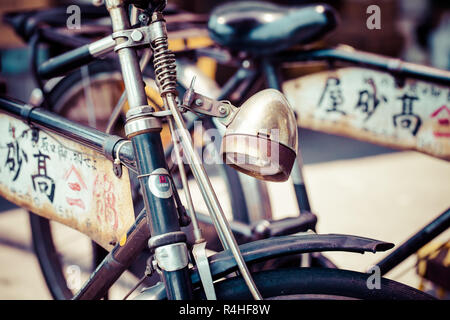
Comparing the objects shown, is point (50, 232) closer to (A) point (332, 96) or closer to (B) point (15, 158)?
(B) point (15, 158)

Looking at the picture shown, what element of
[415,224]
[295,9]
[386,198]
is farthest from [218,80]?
[295,9]

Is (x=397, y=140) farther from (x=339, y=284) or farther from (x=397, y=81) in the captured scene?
(x=339, y=284)

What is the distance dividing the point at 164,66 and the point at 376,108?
1.04 meters

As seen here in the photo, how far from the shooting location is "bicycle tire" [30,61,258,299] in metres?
1.80

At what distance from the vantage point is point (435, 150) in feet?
5.02

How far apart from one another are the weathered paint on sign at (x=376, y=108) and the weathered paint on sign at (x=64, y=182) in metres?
0.99

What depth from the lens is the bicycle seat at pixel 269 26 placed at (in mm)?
1486

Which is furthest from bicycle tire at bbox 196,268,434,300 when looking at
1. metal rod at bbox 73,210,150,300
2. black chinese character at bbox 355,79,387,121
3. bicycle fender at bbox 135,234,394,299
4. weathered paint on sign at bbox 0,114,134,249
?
black chinese character at bbox 355,79,387,121

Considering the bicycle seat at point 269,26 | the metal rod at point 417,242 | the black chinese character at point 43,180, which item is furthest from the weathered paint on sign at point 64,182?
the metal rod at point 417,242

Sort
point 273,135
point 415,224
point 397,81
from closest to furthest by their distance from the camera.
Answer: point 273,135 < point 397,81 < point 415,224

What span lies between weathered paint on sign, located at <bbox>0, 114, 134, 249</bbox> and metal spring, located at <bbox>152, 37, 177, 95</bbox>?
0.89ft

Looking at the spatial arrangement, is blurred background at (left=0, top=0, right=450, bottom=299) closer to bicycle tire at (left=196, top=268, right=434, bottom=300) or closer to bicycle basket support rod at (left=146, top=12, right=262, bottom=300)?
bicycle tire at (left=196, top=268, right=434, bottom=300)

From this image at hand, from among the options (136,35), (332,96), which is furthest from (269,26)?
(136,35)

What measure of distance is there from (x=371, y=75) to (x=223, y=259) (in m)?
1.07
